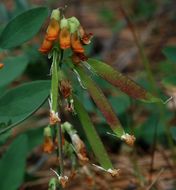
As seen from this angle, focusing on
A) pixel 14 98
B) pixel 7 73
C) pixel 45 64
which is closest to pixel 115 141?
pixel 45 64

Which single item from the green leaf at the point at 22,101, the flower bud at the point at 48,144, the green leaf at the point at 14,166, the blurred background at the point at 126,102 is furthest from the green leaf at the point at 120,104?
the green leaf at the point at 22,101

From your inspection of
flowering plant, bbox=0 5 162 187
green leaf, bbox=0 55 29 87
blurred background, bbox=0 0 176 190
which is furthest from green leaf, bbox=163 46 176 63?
flowering plant, bbox=0 5 162 187

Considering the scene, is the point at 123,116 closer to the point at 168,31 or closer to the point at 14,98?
the point at 14,98

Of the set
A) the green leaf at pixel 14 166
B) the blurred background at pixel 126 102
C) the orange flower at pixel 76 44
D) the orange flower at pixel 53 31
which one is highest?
the orange flower at pixel 53 31

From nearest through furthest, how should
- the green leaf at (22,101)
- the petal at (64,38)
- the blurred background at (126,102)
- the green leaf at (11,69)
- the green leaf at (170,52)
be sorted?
1. the petal at (64,38)
2. the green leaf at (22,101)
3. the green leaf at (11,69)
4. the green leaf at (170,52)
5. the blurred background at (126,102)

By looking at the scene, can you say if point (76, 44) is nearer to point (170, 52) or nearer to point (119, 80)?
point (119, 80)

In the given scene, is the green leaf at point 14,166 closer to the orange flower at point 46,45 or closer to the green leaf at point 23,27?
the green leaf at point 23,27
